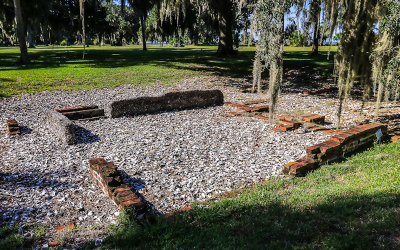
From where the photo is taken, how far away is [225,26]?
62.5 feet

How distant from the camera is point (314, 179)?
4609 mm

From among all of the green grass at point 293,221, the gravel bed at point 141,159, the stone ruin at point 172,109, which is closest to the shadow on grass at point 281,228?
the green grass at point 293,221

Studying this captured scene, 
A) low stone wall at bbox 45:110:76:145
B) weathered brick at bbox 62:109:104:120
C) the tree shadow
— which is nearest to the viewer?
low stone wall at bbox 45:110:76:145

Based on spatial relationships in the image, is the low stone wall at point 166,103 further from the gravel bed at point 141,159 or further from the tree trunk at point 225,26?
the tree trunk at point 225,26

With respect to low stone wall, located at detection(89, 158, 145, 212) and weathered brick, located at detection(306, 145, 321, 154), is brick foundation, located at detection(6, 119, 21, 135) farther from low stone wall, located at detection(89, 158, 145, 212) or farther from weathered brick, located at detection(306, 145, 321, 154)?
weathered brick, located at detection(306, 145, 321, 154)

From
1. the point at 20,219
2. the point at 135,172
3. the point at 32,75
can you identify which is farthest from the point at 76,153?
the point at 32,75

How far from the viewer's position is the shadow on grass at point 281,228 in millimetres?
2820

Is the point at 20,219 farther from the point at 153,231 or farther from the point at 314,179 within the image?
the point at 314,179

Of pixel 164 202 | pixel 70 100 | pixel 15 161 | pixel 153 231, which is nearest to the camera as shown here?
pixel 153 231

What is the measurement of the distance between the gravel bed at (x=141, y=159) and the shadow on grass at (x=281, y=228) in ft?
2.42

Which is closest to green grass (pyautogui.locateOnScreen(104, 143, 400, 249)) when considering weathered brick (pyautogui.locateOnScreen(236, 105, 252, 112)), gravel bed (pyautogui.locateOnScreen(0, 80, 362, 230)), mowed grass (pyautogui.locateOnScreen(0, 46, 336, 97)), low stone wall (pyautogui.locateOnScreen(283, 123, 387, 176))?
low stone wall (pyautogui.locateOnScreen(283, 123, 387, 176))

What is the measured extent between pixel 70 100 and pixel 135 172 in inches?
272

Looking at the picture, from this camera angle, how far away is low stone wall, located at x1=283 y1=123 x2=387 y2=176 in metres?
4.96

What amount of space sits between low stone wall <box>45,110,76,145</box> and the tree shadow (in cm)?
22
